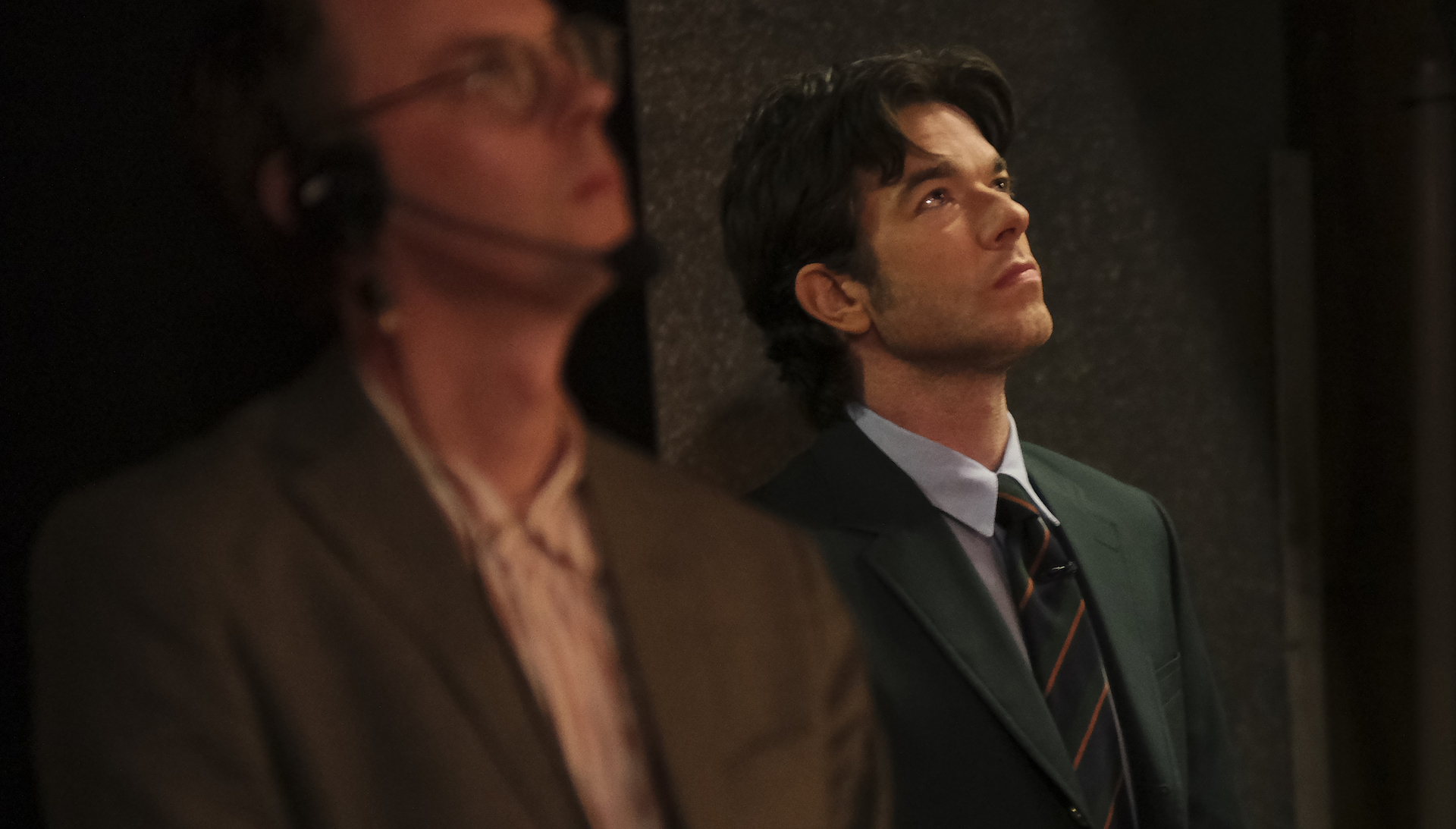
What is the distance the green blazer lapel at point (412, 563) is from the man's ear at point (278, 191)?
0.11m

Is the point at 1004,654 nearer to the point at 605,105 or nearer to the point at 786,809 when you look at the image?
the point at 786,809

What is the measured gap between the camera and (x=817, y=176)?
1.32 m

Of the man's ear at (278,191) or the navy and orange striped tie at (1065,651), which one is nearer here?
the man's ear at (278,191)

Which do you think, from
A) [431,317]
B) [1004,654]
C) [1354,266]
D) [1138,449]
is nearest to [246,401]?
[431,317]

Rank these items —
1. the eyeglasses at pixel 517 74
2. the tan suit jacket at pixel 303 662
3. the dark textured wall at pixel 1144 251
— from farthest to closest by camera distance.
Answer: the dark textured wall at pixel 1144 251 → the eyeglasses at pixel 517 74 → the tan suit jacket at pixel 303 662

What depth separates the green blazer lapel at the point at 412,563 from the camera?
0.89m

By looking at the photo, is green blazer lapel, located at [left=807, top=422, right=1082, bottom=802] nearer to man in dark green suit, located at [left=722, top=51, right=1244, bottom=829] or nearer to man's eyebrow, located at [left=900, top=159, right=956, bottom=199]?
man in dark green suit, located at [left=722, top=51, right=1244, bottom=829]

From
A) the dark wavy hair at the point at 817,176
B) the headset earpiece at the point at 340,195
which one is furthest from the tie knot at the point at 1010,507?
the headset earpiece at the point at 340,195

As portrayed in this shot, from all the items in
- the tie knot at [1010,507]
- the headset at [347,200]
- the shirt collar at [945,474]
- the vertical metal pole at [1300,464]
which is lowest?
the vertical metal pole at [1300,464]

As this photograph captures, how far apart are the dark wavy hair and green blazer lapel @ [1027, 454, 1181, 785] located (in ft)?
0.86

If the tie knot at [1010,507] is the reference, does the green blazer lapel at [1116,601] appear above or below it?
below

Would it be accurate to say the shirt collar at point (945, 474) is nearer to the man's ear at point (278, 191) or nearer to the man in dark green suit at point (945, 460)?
the man in dark green suit at point (945, 460)

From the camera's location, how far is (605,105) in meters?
1.04

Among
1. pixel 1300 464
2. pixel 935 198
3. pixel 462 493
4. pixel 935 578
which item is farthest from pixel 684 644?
pixel 1300 464
